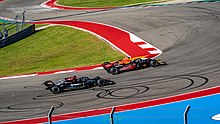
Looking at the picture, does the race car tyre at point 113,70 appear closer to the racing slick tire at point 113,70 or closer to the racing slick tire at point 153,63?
the racing slick tire at point 113,70

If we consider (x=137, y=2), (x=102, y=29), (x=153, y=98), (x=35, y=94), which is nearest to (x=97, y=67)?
(x=35, y=94)

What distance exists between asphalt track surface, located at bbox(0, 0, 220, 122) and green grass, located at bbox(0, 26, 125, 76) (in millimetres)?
2890

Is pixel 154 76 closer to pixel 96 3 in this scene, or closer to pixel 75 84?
pixel 75 84

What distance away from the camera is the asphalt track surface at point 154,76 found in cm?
2067

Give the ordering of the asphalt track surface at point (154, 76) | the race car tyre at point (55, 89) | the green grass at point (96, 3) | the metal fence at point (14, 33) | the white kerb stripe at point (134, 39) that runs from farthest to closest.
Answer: the green grass at point (96, 3), the metal fence at point (14, 33), the white kerb stripe at point (134, 39), the race car tyre at point (55, 89), the asphalt track surface at point (154, 76)

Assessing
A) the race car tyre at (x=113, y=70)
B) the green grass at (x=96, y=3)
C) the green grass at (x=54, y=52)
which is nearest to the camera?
the race car tyre at (x=113, y=70)

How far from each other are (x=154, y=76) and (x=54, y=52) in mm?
11318

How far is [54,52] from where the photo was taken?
33.3 m

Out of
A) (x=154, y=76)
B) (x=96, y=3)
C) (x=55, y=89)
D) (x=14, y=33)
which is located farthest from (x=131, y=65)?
(x=96, y=3)

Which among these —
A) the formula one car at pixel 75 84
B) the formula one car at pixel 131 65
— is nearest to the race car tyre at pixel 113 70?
the formula one car at pixel 131 65

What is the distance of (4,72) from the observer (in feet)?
98.0

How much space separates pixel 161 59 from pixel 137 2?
22.8 meters

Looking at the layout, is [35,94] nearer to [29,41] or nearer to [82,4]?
[29,41]

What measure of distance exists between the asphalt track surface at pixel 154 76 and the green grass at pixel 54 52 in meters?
2.89
